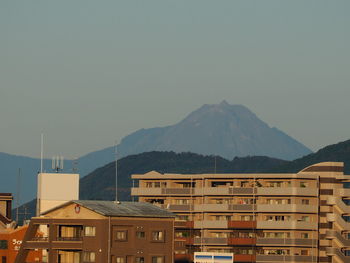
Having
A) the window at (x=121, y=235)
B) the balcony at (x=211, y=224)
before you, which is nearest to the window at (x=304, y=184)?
the balcony at (x=211, y=224)

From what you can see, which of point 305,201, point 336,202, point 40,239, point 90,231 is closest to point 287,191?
point 305,201

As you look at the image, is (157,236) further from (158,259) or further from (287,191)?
(287,191)

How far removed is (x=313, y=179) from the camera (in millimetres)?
194250

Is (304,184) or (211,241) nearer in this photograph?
(304,184)

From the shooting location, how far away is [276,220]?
632ft

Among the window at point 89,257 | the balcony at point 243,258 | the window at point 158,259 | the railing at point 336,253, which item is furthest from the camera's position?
the railing at point 336,253

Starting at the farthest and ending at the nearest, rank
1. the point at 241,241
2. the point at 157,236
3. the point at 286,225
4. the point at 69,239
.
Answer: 1. the point at 241,241
2. the point at 286,225
3. the point at 157,236
4. the point at 69,239

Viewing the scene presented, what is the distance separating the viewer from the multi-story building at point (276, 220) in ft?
627

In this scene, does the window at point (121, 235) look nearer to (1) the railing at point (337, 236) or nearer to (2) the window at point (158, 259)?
(2) the window at point (158, 259)

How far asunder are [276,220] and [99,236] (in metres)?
47.9

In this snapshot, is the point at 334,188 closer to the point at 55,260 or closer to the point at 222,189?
the point at 222,189

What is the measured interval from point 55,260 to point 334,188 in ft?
186

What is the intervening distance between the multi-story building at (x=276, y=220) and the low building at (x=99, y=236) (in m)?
38.1

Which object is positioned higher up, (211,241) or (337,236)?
(337,236)
